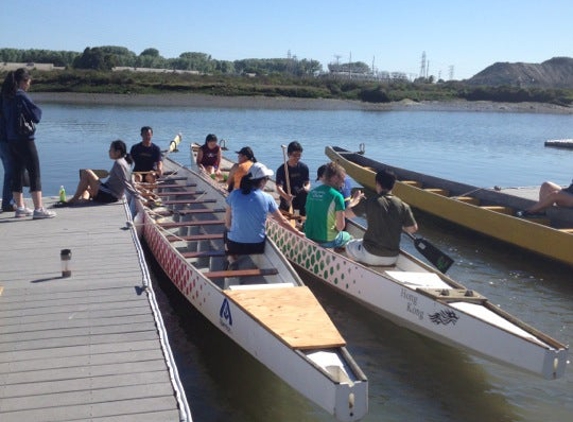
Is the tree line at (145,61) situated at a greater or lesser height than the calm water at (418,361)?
greater

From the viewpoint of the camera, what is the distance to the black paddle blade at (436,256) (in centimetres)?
818

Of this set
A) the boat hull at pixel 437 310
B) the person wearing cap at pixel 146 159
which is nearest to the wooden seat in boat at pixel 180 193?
the person wearing cap at pixel 146 159

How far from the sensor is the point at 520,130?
5153 centimetres

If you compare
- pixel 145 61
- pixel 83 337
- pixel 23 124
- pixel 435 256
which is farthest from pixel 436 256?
pixel 145 61

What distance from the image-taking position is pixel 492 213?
13.2 m

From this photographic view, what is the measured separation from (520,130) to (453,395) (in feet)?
159

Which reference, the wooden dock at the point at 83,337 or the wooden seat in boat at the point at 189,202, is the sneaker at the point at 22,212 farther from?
the wooden seat in boat at the point at 189,202

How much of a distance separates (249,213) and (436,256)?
8.27 feet

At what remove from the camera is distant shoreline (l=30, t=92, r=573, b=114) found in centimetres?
6297

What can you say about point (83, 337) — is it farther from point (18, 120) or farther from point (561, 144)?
point (561, 144)

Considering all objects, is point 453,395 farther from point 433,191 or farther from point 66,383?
point 433,191

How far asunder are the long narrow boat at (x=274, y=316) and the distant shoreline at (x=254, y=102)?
54.3 meters

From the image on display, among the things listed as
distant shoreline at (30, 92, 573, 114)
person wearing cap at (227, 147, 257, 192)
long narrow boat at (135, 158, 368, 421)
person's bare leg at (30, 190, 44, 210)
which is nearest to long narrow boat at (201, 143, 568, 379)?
long narrow boat at (135, 158, 368, 421)

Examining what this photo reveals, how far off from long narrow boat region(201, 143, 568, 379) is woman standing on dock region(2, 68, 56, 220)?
4.18 meters
